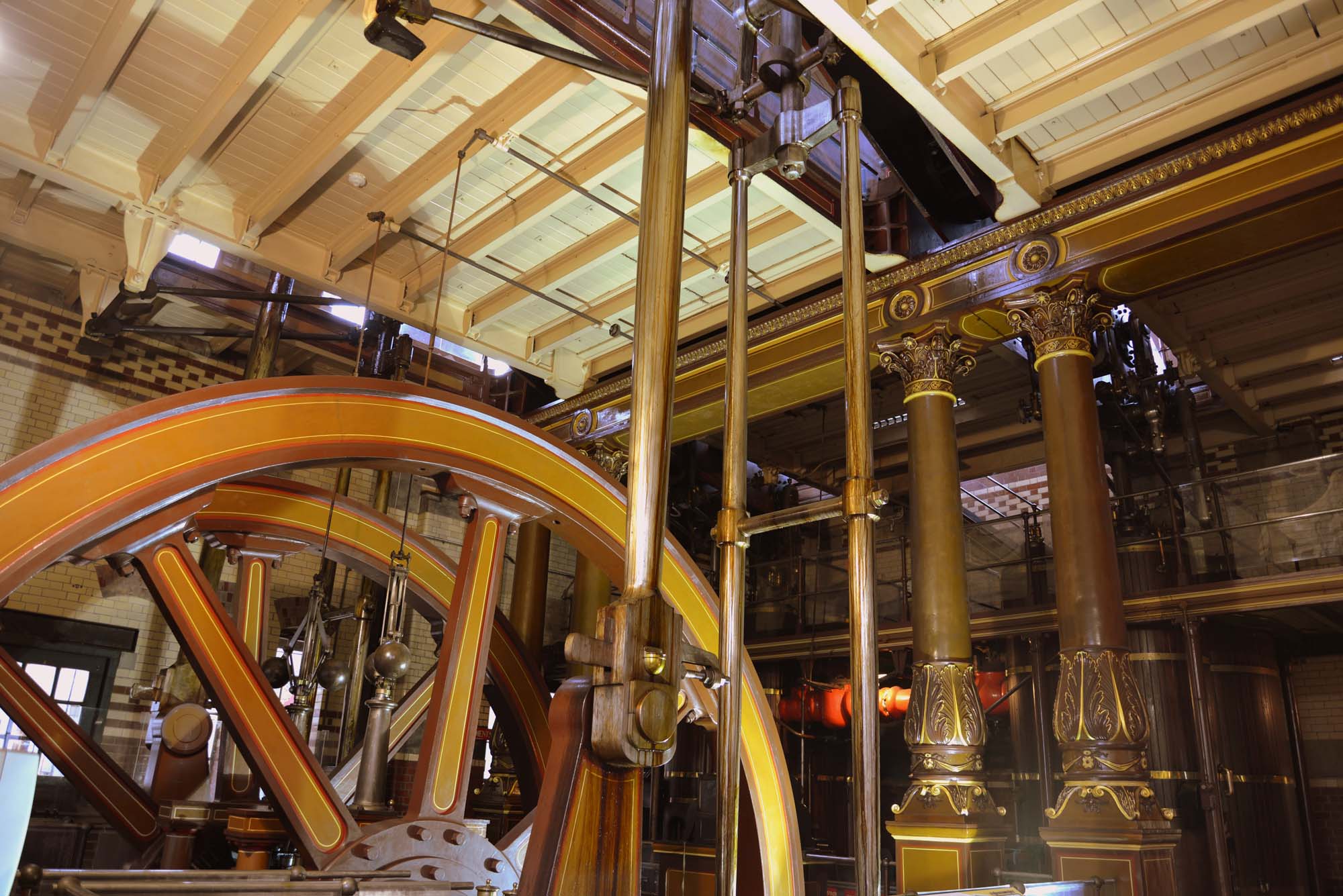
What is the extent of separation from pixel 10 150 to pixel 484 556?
5.05 metres

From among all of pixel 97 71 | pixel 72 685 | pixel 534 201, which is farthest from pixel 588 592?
pixel 97 71

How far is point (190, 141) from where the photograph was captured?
6.98m

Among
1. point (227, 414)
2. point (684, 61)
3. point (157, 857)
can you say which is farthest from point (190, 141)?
point (684, 61)

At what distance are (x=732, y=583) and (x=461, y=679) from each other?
294 centimetres

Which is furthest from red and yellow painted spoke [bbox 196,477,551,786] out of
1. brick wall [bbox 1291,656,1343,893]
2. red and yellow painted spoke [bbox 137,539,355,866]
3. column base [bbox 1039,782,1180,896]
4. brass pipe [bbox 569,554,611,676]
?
brick wall [bbox 1291,656,1343,893]

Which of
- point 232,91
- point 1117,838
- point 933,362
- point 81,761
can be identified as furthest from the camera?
point 933,362

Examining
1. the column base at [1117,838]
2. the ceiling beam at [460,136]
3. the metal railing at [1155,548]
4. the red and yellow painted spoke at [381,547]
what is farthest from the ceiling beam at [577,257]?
the column base at [1117,838]

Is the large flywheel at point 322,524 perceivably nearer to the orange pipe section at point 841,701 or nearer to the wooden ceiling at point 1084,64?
the wooden ceiling at point 1084,64

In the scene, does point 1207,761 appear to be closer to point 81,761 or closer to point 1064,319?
point 1064,319

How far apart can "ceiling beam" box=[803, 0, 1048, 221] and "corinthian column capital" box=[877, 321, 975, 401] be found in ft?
3.27

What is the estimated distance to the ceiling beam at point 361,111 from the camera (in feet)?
19.5

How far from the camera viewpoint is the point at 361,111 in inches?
259

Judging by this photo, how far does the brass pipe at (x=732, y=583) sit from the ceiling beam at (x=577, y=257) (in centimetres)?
501

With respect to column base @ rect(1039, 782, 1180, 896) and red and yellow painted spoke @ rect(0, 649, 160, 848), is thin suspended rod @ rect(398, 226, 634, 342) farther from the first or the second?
column base @ rect(1039, 782, 1180, 896)
